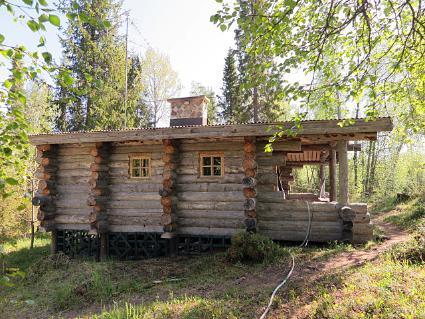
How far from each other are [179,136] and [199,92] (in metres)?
27.3

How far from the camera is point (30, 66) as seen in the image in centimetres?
282

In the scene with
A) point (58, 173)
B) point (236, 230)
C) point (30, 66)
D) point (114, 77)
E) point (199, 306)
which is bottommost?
point (199, 306)

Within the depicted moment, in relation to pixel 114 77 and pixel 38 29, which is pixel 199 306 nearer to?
pixel 38 29

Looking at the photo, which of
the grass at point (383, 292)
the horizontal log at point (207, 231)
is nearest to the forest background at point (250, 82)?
the grass at point (383, 292)

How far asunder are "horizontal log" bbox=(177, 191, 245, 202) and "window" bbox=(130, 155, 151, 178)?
56.2 inches

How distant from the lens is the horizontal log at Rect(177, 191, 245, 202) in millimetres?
9766

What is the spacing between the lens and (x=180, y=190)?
33.9 feet

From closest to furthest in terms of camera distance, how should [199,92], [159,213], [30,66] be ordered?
[30,66]
[159,213]
[199,92]

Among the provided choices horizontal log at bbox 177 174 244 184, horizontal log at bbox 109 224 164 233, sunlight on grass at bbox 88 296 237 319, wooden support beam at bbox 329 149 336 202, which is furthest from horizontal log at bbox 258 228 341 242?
wooden support beam at bbox 329 149 336 202

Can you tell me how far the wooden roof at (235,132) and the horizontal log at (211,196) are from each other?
72.0 inches

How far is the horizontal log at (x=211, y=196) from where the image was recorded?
977 cm

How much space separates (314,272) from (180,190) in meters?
4.77

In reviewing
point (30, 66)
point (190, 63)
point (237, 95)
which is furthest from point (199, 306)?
point (190, 63)

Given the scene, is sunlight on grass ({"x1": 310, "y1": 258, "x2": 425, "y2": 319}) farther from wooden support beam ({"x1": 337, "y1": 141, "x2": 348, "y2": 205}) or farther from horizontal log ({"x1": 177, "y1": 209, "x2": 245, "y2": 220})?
horizontal log ({"x1": 177, "y1": 209, "x2": 245, "y2": 220})
